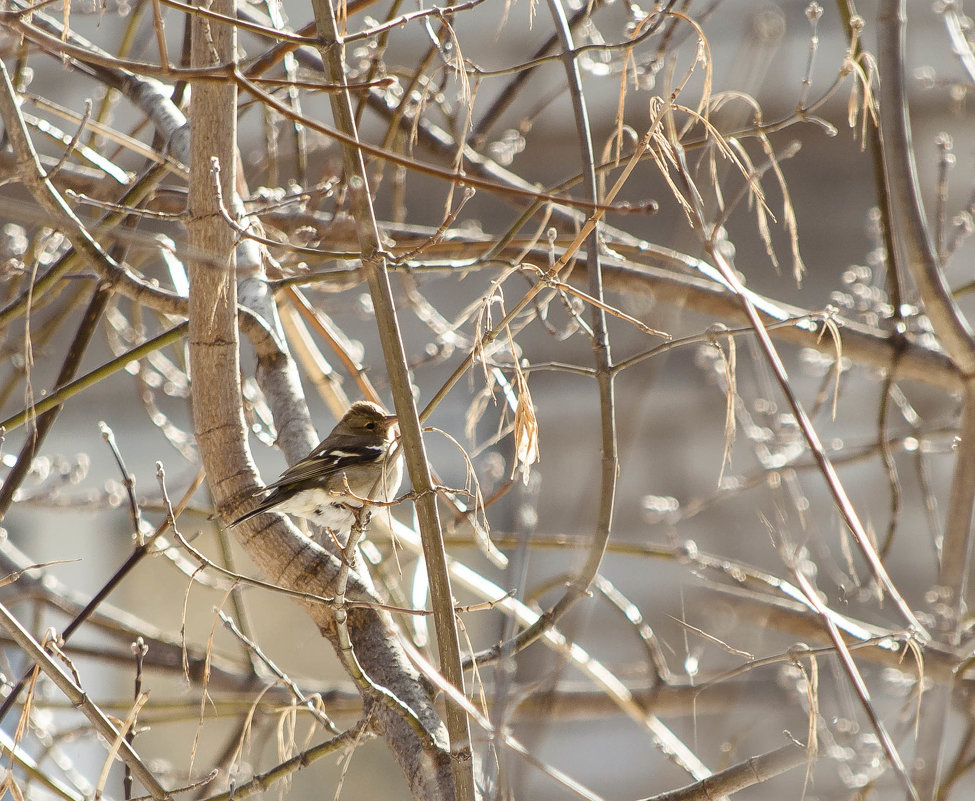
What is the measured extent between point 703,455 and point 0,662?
15.0 feet

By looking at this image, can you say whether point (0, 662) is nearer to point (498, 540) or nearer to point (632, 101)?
point (498, 540)

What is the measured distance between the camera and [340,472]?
9.97ft

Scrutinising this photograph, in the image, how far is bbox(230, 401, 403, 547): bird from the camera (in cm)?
235

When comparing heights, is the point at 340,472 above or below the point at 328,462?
below

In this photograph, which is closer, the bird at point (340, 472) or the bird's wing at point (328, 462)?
the bird's wing at point (328, 462)

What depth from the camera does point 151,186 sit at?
2166mm

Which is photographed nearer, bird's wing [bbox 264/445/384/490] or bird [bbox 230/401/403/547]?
bird's wing [bbox 264/445/384/490]

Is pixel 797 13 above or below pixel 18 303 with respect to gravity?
above

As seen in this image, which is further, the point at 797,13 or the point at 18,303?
the point at 797,13

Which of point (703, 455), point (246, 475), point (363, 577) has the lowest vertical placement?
point (703, 455)

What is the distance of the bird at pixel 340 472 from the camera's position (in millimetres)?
2346

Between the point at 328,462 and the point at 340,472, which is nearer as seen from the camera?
the point at 328,462

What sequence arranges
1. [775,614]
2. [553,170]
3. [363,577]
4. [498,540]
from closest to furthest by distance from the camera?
[363,577], [775,614], [498,540], [553,170]

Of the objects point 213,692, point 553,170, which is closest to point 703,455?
point 553,170
